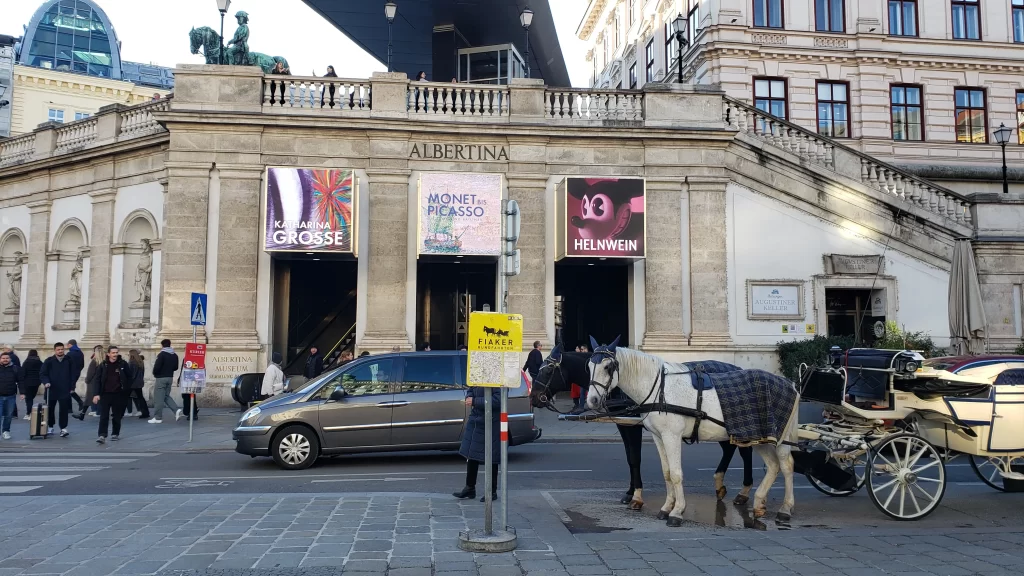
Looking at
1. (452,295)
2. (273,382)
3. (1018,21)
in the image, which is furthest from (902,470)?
(1018,21)

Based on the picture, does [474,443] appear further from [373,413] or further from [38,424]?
[38,424]

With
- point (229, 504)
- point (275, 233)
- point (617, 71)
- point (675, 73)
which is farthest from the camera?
point (617, 71)

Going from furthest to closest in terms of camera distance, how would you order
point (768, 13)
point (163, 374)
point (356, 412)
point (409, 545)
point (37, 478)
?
1. point (768, 13)
2. point (163, 374)
3. point (356, 412)
4. point (37, 478)
5. point (409, 545)

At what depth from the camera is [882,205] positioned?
21.1 metres

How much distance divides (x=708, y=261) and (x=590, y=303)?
473 centimetres

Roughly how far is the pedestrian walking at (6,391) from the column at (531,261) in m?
11.6

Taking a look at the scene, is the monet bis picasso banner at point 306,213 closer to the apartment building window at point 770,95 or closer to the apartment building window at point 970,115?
the apartment building window at point 770,95

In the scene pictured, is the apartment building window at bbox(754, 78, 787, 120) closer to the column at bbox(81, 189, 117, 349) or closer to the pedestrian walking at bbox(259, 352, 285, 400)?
the pedestrian walking at bbox(259, 352, 285, 400)

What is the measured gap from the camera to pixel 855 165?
846 inches

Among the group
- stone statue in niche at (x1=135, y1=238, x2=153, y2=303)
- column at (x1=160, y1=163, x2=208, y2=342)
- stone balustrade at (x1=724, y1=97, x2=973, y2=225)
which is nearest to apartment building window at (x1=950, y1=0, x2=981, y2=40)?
stone balustrade at (x1=724, y1=97, x2=973, y2=225)

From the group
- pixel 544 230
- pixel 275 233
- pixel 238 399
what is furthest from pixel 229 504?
pixel 544 230

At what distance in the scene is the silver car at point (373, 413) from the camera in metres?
12.0

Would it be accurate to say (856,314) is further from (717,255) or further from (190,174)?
(190,174)

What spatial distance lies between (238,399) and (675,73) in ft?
74.8
